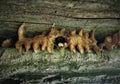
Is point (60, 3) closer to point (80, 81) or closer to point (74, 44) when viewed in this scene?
point (74, 44)

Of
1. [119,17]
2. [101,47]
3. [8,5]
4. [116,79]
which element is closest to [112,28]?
[119,17]

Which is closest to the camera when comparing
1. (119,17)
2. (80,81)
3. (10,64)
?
(10,64)

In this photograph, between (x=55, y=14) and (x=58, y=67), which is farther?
(x=55, y=14)

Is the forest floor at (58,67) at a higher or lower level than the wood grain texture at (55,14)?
lower

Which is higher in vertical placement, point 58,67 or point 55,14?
point 55,14

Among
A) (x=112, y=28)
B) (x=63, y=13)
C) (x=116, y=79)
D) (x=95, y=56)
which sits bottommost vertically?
(x=116, y=79)

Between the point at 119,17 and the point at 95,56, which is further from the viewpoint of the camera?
the point at 119,17

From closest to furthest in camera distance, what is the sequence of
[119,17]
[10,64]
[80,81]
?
[10,64] < [80,81] < [119,17]

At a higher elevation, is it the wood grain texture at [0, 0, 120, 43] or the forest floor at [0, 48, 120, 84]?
the wood grain texture at [0, 0, 120, 43]

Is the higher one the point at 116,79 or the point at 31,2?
the point at 31,2

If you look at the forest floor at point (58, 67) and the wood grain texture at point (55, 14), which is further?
the wood grain texture at point (55, 14)

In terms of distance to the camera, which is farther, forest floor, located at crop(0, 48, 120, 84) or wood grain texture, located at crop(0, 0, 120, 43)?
wood grain texture, located at crop(0, 0, 120, 43)
